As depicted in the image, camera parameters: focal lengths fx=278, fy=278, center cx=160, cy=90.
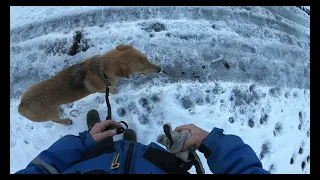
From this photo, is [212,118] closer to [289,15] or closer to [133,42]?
[133,42]

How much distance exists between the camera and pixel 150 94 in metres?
3.40

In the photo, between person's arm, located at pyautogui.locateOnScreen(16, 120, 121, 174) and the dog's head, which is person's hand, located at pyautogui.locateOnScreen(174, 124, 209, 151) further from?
the dog's head

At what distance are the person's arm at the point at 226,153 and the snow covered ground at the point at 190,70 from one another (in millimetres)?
1075

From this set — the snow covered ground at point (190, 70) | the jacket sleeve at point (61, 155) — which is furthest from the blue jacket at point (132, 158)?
the snow covered ground at point (190, 70)

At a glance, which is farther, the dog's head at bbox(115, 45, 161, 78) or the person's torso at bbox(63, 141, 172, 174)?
the dog's head at bbox(115, 45, 161, 78)

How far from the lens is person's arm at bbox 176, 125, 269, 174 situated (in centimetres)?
203

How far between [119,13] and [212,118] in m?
1.86

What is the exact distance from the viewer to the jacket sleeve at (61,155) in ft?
7.16

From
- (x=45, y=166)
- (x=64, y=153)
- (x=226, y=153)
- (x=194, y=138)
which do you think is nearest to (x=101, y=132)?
(x=64, y=153)

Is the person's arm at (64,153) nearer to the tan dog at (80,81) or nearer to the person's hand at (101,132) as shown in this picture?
the person's hand at (101,132)

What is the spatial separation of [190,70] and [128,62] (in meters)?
0.89

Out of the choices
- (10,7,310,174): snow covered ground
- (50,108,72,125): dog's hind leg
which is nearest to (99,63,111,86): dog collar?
(10,7,310,174): snow covered ground

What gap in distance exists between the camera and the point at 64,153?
2.36 metres

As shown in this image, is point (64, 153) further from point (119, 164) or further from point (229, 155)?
point (229, 155)
